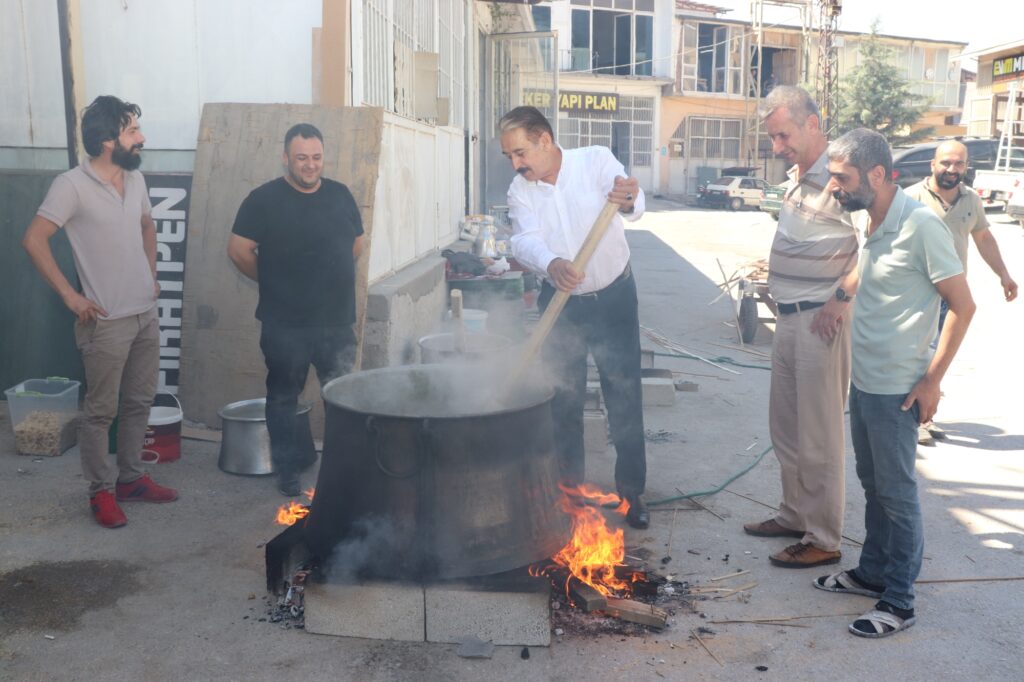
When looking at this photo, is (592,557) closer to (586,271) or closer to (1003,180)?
(586,271)

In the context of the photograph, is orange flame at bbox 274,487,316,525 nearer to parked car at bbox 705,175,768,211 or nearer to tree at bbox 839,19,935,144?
parked car at bbox 705,175,768,211

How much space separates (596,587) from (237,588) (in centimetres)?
158

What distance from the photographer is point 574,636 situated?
11.9ft

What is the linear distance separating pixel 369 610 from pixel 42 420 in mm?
3369

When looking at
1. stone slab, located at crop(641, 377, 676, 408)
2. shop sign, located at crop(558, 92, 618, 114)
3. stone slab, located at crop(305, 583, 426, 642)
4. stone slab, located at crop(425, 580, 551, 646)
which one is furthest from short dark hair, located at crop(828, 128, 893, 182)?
shop sign, located at crop(558, 92, 618, 114)

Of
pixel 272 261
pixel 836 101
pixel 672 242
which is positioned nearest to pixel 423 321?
pixel 272 261

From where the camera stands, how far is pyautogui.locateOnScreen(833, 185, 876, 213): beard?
3691mm

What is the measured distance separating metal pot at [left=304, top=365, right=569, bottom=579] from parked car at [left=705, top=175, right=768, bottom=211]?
109ft

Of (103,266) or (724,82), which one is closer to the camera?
(103,266)

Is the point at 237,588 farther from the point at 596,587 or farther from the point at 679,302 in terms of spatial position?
the point at 679,302

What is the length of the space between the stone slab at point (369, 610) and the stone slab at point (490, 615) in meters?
0.06

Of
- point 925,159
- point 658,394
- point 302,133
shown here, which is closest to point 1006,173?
point 925,159

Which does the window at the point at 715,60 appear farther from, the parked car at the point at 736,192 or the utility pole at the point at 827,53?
the parked car at the point at 736,192

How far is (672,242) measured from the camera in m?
21.7
